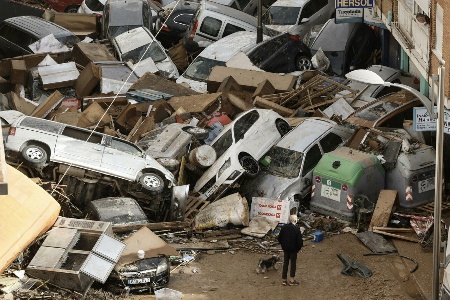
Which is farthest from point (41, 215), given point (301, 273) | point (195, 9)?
point (195, 9)

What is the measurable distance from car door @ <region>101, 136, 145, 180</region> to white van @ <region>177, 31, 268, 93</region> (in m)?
6.89

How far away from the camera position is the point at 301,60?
34.4m

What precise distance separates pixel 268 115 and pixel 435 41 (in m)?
4.10

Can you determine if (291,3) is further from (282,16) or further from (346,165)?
(346,165)

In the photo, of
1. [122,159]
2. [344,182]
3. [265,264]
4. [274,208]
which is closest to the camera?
[265,264]

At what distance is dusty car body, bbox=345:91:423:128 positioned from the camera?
28578 millimetres

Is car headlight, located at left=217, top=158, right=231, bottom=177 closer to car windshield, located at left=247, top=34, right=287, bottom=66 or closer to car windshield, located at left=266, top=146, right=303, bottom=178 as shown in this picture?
car windshield, located at left=266, top=146, right=303, bottom=178

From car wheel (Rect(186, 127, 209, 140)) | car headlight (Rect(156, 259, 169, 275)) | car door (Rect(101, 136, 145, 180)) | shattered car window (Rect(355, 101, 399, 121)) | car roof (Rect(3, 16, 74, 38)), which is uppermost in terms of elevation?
car door (Rect(101, 136, 145, 180))

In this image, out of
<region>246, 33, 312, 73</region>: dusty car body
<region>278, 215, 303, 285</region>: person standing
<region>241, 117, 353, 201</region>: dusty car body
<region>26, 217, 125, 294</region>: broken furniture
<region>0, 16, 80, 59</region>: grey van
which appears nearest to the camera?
<region>26, 217, 125, 294</region>: broken furniture

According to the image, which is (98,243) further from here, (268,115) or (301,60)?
(301,60)

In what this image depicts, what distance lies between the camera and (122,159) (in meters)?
26.1

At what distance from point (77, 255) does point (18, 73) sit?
38.5 feet

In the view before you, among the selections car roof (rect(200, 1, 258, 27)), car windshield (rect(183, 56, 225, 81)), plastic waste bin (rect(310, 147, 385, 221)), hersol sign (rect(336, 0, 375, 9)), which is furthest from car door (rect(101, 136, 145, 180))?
car roof (rect(200, 1, 258, 27))

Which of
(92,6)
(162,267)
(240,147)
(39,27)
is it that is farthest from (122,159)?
(92,6)
